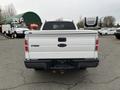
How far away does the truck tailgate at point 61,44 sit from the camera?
5.57 meters

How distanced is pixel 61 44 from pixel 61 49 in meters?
0.14

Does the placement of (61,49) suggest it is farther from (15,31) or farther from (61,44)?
(15,31)

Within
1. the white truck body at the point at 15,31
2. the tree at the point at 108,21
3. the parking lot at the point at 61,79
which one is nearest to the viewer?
the parking lot at the point at 61,79

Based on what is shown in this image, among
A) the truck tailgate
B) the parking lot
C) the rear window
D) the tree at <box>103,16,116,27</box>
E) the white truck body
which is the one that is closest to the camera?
the truck tailgate

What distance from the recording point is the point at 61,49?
5660 millimetres

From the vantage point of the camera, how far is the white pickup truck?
18.3 ft

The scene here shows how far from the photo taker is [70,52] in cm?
566

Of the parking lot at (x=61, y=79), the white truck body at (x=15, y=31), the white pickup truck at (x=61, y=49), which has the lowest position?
the white truck body at (x=15, y=31)

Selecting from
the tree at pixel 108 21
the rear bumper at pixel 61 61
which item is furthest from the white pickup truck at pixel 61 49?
the tree at pixel 108 21

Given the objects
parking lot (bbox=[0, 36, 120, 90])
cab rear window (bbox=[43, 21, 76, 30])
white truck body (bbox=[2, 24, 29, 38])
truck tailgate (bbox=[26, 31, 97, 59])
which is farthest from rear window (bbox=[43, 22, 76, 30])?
white truck body (bbox=[2, 24, 29, 38])

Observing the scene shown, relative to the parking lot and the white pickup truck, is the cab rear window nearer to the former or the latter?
the parking lot

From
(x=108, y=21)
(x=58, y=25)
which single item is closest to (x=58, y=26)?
(x=58, y=25)

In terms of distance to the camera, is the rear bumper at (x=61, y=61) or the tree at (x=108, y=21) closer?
the rear bumper at (x=61, y=61)

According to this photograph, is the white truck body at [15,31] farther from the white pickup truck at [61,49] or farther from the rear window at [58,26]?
the white pickup truck at [61,49]
